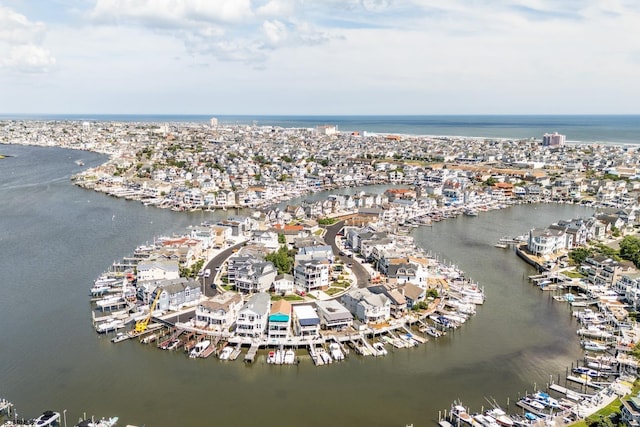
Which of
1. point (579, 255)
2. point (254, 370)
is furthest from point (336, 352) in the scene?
→ point (579, 255)

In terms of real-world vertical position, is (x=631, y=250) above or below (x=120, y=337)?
above

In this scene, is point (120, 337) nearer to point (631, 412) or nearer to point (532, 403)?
point (532, 403)

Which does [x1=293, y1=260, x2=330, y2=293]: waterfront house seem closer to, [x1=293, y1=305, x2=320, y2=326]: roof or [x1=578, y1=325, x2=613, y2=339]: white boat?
[x1=293, y1=305, x2=320, y2=326]: roof

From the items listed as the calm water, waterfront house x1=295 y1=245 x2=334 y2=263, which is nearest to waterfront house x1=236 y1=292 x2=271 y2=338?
the calm water

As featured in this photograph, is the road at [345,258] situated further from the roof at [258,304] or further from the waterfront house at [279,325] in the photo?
the waterfront house at [279,325]

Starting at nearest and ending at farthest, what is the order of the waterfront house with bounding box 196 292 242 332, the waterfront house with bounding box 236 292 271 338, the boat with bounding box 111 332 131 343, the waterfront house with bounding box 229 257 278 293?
the waterfront house with bounding box 236 292 271 338, the boat with bounding box 111 332 131 343, the waterfront house with bounding box 196 292 242 332, the waterfront house with bounding box 229 257 278 293

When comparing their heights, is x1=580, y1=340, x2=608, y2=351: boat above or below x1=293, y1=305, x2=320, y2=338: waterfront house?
below

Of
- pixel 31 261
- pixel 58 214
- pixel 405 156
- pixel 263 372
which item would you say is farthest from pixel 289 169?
pixel 263 372
